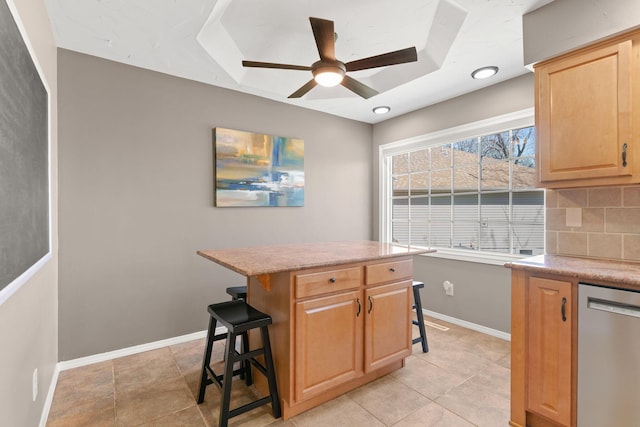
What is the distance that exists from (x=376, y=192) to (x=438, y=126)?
1225mm

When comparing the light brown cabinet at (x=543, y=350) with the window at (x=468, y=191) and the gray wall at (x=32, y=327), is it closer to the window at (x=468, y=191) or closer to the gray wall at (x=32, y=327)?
the window at (x=468, y=191)

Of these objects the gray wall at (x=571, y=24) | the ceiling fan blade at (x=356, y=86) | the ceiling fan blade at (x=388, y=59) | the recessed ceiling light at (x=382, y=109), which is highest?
the recessed ceiling light at (x=382, y=109)

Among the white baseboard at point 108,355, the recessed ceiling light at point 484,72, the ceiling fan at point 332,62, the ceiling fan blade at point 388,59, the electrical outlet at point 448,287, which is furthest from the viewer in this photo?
the electrical outlet at point 448,287

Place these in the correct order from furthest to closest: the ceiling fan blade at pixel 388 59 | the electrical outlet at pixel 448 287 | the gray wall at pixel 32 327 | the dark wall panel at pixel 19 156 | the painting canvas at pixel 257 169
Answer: the electrical outlet at pixel 448 287 → the painting canvas at pixel 257 169 → the ceiling fan blade at pixel 388 59 → the gray wall at pixel 32 327 → the dark wall panel at pixel 19 156

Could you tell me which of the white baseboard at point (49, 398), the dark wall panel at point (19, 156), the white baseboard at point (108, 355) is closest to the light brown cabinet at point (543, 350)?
the dark wall panel at point (19, 156)

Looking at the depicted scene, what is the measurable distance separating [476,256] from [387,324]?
61.2 inches

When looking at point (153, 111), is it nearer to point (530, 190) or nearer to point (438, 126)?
point (438, 126)

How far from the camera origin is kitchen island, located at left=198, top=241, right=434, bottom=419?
1.86 meters

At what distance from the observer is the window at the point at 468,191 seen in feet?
9.87

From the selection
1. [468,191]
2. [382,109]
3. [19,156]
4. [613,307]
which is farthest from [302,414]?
[382,109]

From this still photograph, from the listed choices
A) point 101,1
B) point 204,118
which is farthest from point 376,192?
point 101,1

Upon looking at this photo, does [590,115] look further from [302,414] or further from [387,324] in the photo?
[302,414]

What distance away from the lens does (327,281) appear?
1.97m

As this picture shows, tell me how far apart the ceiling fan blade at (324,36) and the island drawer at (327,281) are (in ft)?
4.27
